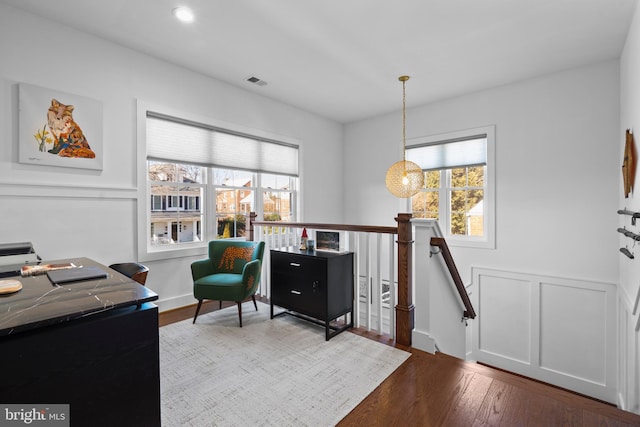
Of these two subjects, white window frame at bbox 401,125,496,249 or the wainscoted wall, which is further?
white window frame at bbox 401,125,496,249

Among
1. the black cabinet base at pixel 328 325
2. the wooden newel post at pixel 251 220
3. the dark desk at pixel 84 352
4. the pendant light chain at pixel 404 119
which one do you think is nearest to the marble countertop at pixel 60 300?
the dark desk at pixel 84 352

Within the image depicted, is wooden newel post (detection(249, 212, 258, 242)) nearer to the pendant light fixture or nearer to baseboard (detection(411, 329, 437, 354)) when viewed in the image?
the pendant light fixture

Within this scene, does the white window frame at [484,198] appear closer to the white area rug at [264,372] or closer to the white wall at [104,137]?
the white area rug at [264,372]

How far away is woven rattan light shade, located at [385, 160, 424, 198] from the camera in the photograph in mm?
3916

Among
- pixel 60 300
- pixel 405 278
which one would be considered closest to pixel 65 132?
pixel 60 300

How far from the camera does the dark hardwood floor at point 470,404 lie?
5.47ft

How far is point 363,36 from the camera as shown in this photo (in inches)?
119

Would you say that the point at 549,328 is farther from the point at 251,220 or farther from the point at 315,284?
the point at 251,220

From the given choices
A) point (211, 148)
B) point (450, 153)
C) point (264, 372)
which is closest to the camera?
point (264, 372)

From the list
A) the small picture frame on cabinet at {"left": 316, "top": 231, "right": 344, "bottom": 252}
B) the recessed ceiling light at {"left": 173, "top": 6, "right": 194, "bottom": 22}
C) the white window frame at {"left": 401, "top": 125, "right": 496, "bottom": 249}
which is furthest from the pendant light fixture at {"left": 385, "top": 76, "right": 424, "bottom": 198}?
the recessed ceiling light at {"left": 173, "top": 6, "right": 194, "bottom": 22}

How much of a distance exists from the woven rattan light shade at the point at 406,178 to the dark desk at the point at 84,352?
10.9 ft

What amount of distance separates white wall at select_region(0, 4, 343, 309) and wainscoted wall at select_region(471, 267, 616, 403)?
12.8 ft

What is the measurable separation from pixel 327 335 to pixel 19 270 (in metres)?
2.07

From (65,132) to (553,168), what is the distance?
207 inches
